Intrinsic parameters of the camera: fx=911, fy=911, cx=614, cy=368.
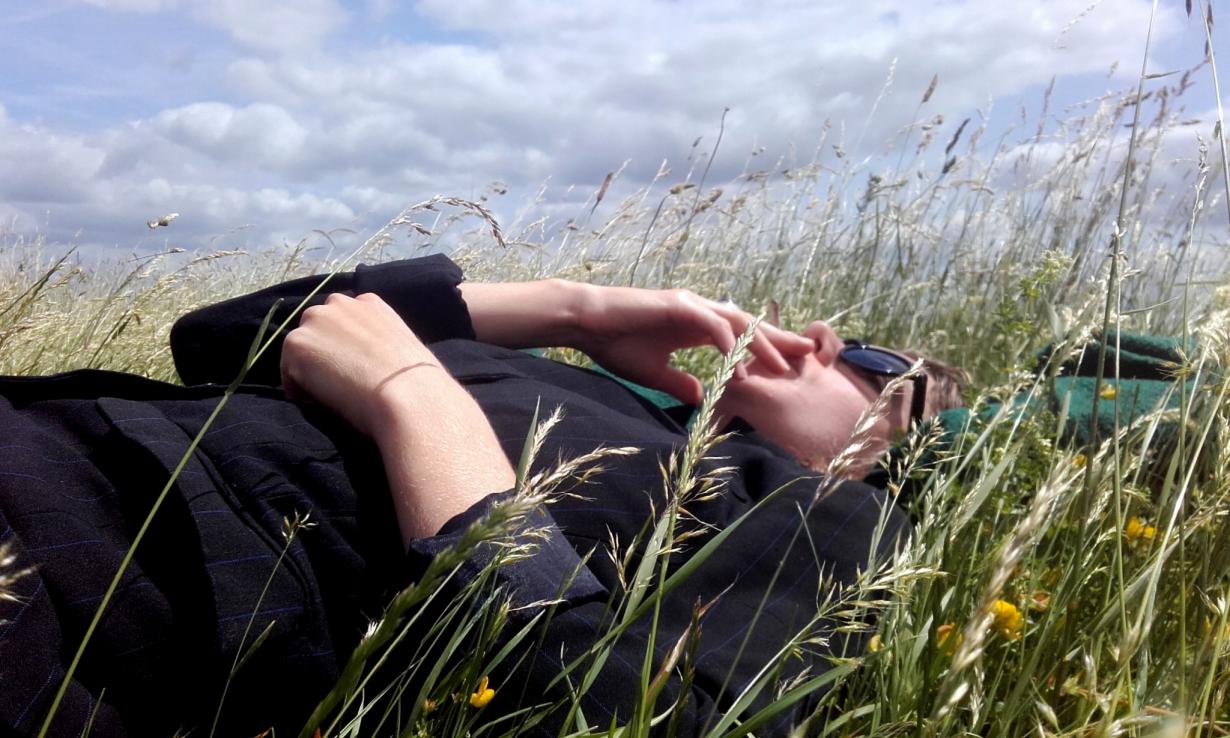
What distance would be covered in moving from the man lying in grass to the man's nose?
0.70 meters

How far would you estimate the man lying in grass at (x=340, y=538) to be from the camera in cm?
112

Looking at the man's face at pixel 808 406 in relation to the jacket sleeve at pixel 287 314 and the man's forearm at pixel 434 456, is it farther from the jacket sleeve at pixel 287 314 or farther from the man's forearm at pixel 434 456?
the man's forearm at pixel 434 456

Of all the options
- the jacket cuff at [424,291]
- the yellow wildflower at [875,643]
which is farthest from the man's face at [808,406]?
the yellow wildflower at [875,643]

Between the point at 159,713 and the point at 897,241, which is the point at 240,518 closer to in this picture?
the point at 159,713

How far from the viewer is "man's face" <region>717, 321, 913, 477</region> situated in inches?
90.4

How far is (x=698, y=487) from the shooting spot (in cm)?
153

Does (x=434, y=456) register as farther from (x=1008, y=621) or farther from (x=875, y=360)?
(x=875, y=360)

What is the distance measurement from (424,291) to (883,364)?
122 cm

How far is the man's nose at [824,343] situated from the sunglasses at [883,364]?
0.07 feet

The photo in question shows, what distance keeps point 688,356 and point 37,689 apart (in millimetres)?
2608

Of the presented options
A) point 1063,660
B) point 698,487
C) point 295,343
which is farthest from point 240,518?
point 1063,660

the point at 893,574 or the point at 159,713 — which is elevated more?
the point at 893,574

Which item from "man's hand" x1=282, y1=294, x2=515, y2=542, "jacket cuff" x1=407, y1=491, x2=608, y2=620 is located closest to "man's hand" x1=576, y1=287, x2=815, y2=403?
"man's hand" x1=282, y1=294, x2=515, y2=542

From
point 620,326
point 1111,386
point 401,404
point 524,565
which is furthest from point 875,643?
point 1111,386
